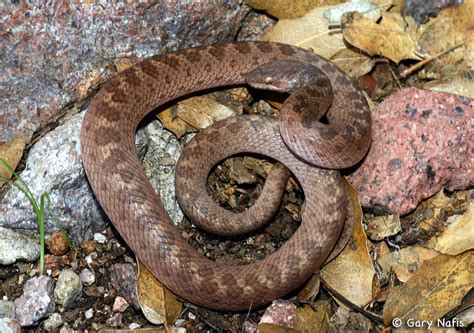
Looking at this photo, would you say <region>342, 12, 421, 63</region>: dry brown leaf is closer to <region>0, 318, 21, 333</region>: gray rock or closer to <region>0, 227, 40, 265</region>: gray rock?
<region>0, 227, 40, 265</region>: gray rock

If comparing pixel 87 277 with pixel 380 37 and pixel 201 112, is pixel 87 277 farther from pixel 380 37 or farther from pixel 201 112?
pixel 380 37

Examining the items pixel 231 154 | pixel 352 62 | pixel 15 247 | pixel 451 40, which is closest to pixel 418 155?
pixel 352 62

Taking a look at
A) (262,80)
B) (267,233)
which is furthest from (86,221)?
(262,80)

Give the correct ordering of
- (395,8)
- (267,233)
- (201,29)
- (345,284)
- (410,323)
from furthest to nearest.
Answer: (395,8) → (201,29) → (267,233) → (345,284) → (410,323)

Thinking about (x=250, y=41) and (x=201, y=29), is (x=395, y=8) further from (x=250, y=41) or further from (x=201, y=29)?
(x=201, y=29)

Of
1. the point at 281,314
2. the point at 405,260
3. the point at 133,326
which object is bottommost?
the point at 405,260

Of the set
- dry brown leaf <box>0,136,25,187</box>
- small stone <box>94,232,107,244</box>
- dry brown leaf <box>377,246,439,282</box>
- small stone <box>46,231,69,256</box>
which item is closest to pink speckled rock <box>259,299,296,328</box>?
dry brown leaf <box>377,246,439,282</box>

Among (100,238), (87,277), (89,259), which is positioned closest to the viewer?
(87,277)
